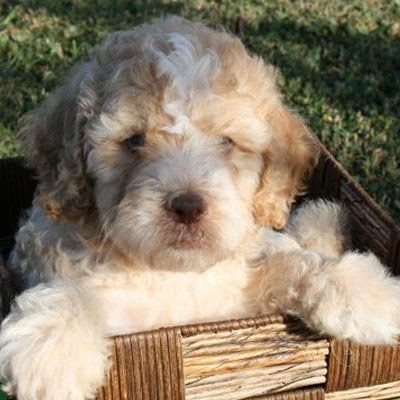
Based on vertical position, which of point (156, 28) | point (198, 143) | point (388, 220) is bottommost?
point (388, 220)

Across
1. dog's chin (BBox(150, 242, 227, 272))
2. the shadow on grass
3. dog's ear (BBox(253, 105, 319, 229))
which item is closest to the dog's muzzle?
dog's chin (BBox(150, 242, 227, 272))

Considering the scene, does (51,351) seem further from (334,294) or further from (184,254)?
(334,294)

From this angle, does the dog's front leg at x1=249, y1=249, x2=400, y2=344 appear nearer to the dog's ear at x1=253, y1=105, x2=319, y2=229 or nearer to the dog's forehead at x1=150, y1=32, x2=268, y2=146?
the dog's ear at x1=253, y1=105, x2=319, y2=229

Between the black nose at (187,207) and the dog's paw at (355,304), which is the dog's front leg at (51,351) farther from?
the dog's paw at (355,304)

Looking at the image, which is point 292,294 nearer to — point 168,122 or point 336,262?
point 336,262

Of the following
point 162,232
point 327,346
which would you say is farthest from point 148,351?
point 327,346
